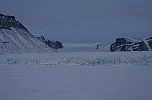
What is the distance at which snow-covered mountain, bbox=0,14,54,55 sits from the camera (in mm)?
115062

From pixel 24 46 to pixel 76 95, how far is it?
4666 inches

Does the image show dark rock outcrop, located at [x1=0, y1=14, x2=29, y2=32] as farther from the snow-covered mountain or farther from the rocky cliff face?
the rocky cliff face

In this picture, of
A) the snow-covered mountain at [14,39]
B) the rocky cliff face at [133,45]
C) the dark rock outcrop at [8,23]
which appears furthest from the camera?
the dark rock outcrop at [8,23]

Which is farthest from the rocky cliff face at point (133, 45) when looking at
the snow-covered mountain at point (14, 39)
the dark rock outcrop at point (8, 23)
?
the dark rock outcrop at point (8, 23)

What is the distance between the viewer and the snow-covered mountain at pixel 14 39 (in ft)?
378

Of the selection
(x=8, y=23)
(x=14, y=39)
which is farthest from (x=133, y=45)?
(x=8, y=23)

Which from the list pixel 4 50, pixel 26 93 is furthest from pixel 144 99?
pixel 4 50

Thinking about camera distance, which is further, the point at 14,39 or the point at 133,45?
the point at 14,39

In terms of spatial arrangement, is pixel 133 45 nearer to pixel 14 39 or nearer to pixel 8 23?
pixel 14 39

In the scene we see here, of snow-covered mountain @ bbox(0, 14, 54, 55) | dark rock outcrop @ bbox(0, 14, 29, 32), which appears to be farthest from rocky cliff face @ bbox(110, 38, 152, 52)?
dark rock outcrop @ bbox(0, 14, 29, 32)

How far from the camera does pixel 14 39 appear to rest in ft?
428

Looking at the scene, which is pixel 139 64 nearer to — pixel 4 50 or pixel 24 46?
pixel 4 50

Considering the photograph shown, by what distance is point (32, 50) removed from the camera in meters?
124

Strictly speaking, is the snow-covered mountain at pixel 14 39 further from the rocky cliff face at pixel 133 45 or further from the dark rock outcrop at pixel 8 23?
the rocky cliff face at pixel 133 45
